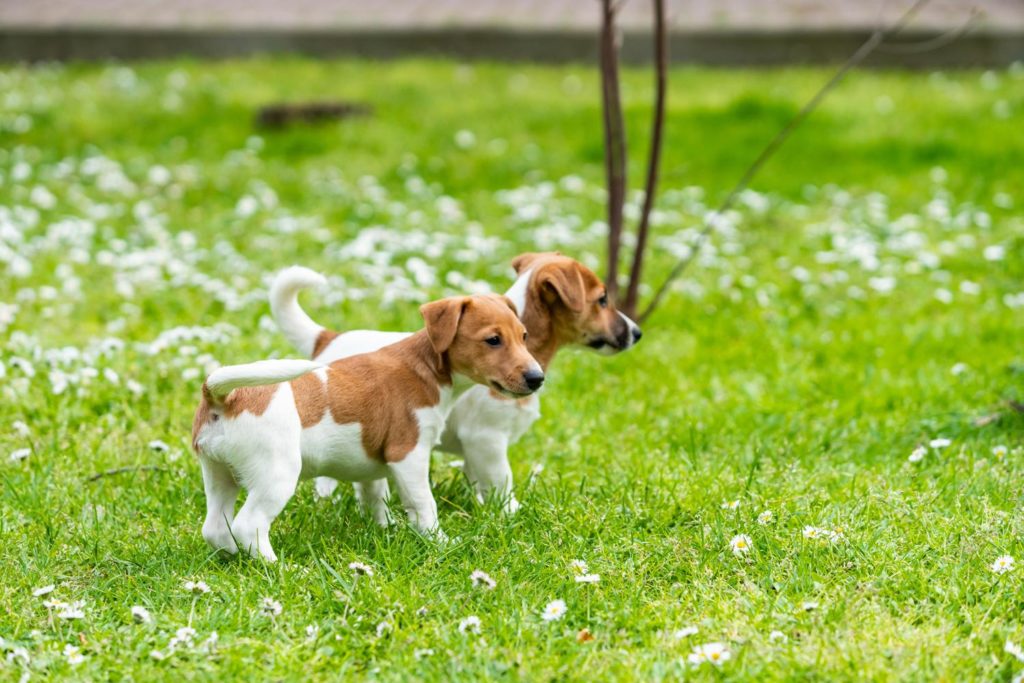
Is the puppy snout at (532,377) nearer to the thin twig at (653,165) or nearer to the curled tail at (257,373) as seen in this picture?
the curled tail at (257,373)

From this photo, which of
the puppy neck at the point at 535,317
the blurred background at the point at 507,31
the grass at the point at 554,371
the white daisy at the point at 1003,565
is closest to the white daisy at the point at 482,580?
the grass at the point at 554,371

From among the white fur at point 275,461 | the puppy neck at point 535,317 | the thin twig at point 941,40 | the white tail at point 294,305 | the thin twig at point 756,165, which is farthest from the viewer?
the thin twig at point 756,165

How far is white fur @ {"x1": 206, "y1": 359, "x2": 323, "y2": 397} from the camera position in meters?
3.46

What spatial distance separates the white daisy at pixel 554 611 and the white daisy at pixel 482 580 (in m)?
0.17

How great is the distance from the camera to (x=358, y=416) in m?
3.84

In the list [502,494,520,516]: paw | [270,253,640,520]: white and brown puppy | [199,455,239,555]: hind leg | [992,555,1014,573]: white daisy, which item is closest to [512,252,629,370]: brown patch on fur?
[270,253,640,520]: white and brown puppy

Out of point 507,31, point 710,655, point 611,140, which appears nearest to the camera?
point 710,655

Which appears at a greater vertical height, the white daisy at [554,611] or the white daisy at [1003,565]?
the white daisy at [554,611]

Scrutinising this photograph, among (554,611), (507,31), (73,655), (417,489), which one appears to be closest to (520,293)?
(417,489)

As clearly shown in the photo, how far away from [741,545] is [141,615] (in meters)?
1.76

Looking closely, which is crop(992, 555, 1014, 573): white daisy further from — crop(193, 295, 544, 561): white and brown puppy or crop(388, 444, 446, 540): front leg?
crop(388, 444, 446, 540): front leg

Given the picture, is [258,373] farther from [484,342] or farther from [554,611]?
[554,611]

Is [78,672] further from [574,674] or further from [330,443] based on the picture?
[574,674]

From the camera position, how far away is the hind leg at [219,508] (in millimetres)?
3828
